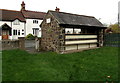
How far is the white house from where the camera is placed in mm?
31172

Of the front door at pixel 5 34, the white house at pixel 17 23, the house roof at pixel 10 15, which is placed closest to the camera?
the front door at pixel 5 34

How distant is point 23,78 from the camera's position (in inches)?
221

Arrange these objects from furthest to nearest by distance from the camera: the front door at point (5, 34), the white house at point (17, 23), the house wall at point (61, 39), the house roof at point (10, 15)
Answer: the house roof at point (10, 15) < the white house at point (17, 23) < the front door at point (5, 34) < the house wall at point (61, 39)

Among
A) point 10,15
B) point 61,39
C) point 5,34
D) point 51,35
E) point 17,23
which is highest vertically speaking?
point 10,15

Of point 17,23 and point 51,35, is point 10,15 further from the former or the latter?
point 51,35

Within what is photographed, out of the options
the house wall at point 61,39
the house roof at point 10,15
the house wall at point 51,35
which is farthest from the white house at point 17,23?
the house wall at point 61,39

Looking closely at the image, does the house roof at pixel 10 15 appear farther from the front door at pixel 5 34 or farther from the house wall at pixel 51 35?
the house wall at pixel 51 35

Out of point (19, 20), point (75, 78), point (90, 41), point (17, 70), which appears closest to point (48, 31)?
point (90, 41)

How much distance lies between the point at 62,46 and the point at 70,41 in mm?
1267

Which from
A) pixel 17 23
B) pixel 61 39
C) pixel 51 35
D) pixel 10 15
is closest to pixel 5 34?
pixel 17 23

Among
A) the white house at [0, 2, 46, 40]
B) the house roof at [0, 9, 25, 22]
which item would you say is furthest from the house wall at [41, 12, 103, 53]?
the house roof at [0, 9, 25, 22]

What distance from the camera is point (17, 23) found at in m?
33.9

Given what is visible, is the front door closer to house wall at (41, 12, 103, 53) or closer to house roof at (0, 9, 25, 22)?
house roof at (0, 9, 25, 22)

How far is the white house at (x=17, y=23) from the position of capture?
102 ft
